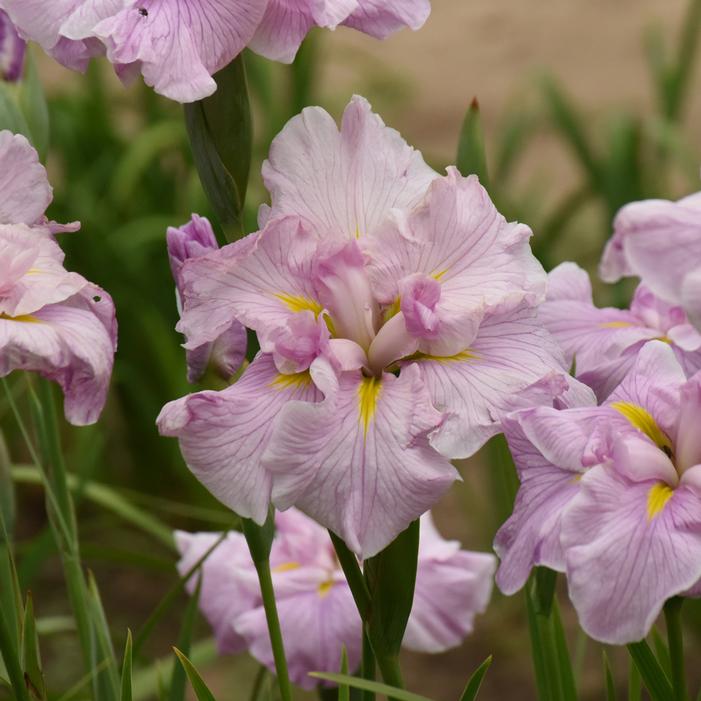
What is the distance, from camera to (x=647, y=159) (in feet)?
7.60

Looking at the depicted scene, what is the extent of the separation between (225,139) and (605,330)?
23 centimetres

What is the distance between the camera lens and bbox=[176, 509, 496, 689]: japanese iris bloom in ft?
2.83

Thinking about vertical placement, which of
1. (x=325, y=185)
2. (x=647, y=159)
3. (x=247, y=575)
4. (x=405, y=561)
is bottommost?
(x=647, y=159)

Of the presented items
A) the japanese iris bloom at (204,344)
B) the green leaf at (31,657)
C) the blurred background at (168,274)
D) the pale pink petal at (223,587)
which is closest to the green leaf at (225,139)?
the japanese iris bloom at (204,344)

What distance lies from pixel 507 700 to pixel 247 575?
3.52 ft

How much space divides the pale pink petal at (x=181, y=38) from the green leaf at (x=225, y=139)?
0.05 m

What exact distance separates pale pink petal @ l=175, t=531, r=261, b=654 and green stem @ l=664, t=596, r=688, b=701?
408mm

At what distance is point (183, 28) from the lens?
0.58 m

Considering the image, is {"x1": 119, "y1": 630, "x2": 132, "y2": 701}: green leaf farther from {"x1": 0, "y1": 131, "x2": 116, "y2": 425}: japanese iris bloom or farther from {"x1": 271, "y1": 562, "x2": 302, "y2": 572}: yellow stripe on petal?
{"x1": 271, "y1": 562, "x2": 302, "y2": 572}: yellow stripe on petal

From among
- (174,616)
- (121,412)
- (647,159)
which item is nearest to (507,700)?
(174,616)

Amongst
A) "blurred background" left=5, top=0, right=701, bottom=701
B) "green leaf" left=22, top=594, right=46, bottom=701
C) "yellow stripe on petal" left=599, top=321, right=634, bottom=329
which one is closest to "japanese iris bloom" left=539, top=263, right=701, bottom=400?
"yellow stripe on petal" left=599, top=321, right=634, bottom=329

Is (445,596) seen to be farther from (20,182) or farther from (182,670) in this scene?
(20,182)

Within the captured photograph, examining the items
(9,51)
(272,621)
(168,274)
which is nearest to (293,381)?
(272,621)

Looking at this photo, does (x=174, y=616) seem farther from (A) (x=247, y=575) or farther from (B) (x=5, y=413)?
(A) (x=247, y=575)
